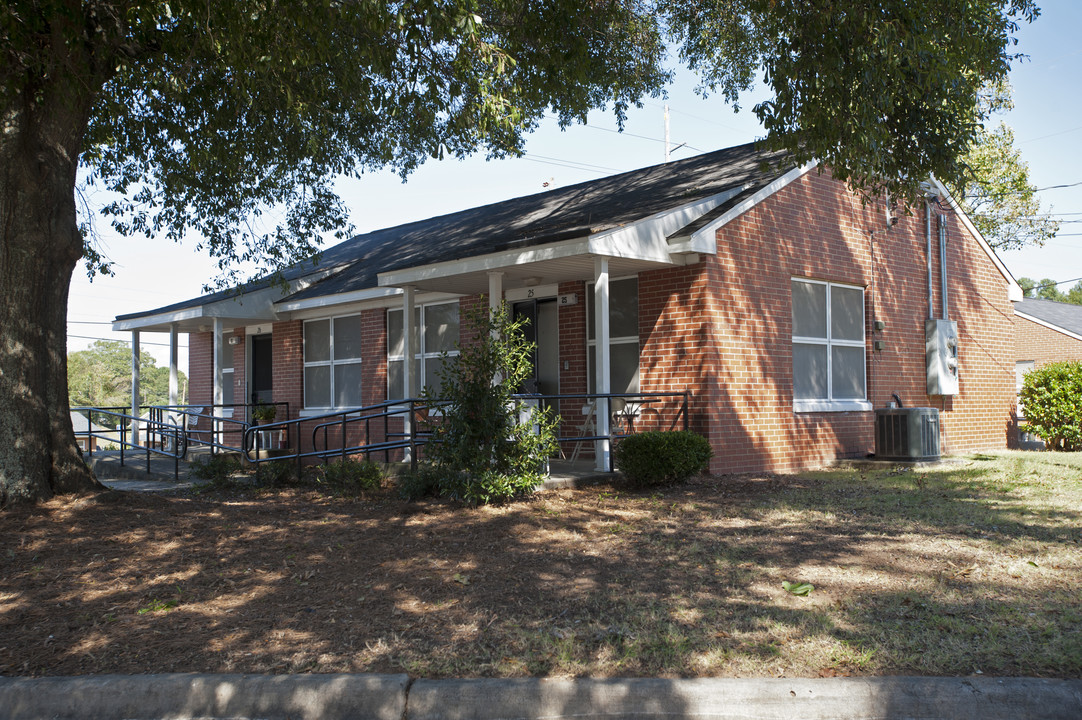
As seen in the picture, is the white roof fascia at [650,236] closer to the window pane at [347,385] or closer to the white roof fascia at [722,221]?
the white roof fascia at [722,221]

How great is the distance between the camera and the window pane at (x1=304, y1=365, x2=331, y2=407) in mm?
17266

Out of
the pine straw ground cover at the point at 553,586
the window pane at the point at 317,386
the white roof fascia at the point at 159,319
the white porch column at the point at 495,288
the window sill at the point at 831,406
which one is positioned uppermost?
the white roof fascia at the point at 159,319

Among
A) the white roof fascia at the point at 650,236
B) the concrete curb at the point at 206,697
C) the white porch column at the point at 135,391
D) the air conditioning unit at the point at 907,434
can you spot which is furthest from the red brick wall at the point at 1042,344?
the concrete curb at the point at 206,697

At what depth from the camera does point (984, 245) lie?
15.9 metres

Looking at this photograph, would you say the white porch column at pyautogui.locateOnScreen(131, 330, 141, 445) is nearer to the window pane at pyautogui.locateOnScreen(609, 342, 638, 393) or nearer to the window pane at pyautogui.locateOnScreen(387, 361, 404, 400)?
the window pane at pyautogui.locateOnScreen(387, 361, 404, 400)

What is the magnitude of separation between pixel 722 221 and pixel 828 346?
10.0 feet

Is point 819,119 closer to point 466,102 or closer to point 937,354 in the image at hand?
point 466,102

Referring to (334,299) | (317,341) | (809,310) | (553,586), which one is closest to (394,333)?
(334,299)

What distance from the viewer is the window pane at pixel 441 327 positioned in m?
14.9

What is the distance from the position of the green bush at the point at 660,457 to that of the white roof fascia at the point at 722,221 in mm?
2419

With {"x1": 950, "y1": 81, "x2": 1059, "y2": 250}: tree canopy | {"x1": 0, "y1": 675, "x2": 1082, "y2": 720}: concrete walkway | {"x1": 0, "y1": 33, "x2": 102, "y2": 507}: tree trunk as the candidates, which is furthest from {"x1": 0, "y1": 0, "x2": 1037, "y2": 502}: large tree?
{"x1": 950, "y1": 81, "x2": 1059, "y2": 250}: tree canopy

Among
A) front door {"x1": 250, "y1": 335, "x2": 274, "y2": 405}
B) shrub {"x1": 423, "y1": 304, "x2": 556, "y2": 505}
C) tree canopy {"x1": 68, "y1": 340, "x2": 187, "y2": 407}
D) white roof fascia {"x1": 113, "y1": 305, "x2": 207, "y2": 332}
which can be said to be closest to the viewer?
shrub {"x1": 423, "y1": 304, "x2": 556, "y2": 505}

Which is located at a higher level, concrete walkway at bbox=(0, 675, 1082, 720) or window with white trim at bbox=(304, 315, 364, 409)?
window with white trim at bbox=(304, 315, 364, 409)

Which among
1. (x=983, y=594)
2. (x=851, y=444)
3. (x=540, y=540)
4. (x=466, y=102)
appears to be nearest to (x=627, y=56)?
(x=466, y=102)
